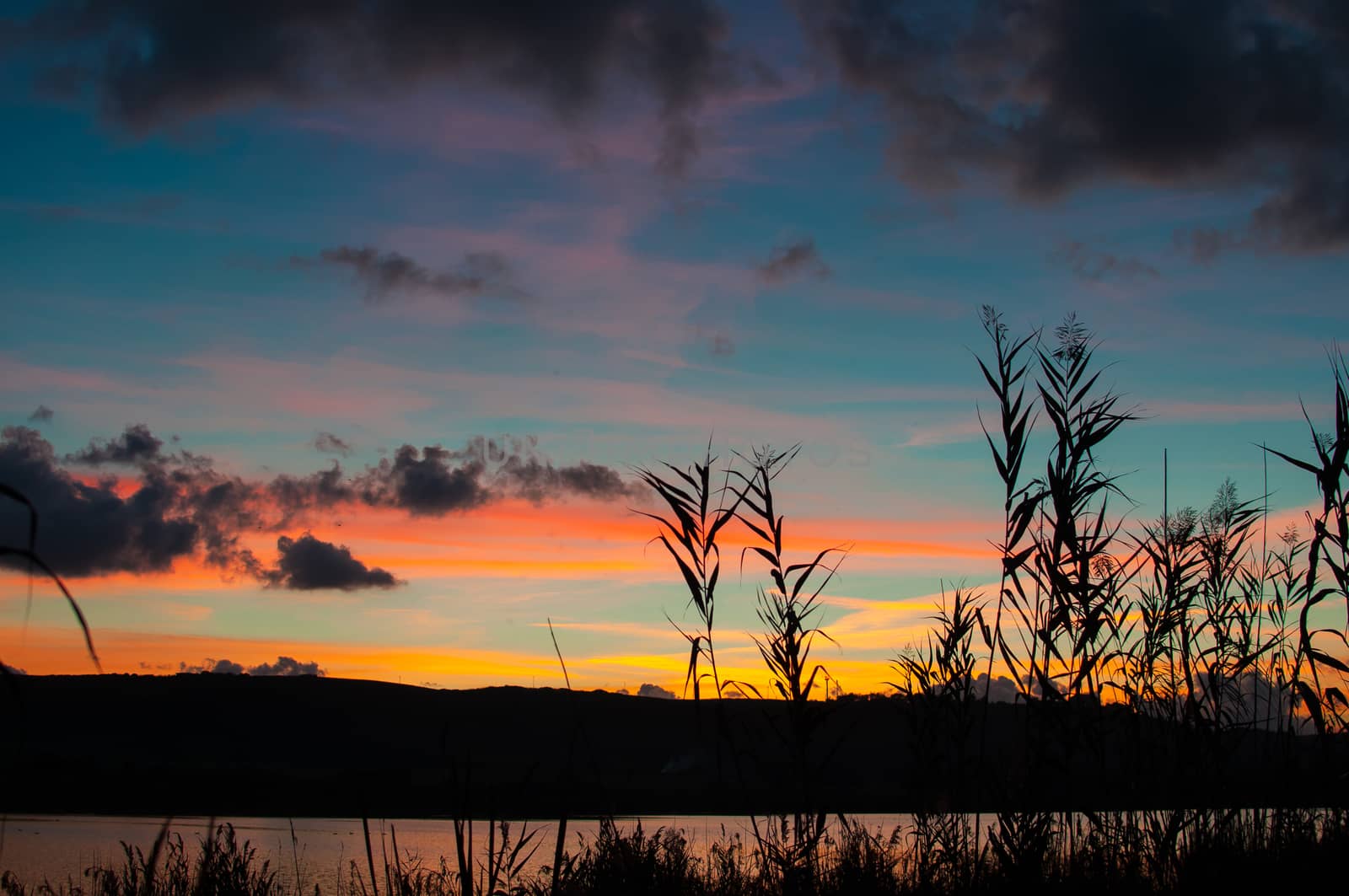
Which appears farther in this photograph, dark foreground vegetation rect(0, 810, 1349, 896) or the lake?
the lake

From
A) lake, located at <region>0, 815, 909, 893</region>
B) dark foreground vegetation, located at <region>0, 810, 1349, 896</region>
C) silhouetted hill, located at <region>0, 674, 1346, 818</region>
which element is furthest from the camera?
lake, located at <region>0, 815, 909, 893</region>

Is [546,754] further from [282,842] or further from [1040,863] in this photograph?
[1040,863]

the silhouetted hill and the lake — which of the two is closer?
the silhouetted hill

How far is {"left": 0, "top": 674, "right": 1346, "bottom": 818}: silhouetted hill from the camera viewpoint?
677 cm

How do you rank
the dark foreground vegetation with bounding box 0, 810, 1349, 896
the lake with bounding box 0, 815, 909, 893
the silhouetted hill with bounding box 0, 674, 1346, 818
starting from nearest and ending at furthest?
the dark foreground vegetation with bounding box 0, 810, 1349, 896
the silhouetted hill with bounding box 0, 674, 1346, 818
the lake with bounding box 0, 815, 909, 893

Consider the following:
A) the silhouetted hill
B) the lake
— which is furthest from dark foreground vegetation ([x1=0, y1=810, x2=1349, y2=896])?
the lake

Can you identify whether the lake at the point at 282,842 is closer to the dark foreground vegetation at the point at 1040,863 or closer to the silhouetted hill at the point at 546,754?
the silhouetted hill at the point at 546,754

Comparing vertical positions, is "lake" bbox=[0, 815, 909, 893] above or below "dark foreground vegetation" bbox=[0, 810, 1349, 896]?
below

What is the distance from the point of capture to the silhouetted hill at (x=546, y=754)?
677 centimetres

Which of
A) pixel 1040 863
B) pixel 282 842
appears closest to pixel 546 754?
pixel 282 842

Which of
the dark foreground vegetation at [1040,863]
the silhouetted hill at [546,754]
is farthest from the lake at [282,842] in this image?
the dark foreground vegetation at [1040,863]

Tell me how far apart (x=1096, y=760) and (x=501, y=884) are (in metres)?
4.46

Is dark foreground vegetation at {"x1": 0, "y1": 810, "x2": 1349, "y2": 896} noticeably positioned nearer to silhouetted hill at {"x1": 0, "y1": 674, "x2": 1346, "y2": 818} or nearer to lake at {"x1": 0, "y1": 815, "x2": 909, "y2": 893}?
silhouetted hill at {"x1": 0, "y1": 674, "x2": 1346, "y2": 818}

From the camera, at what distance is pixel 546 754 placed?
89062 millimetres
